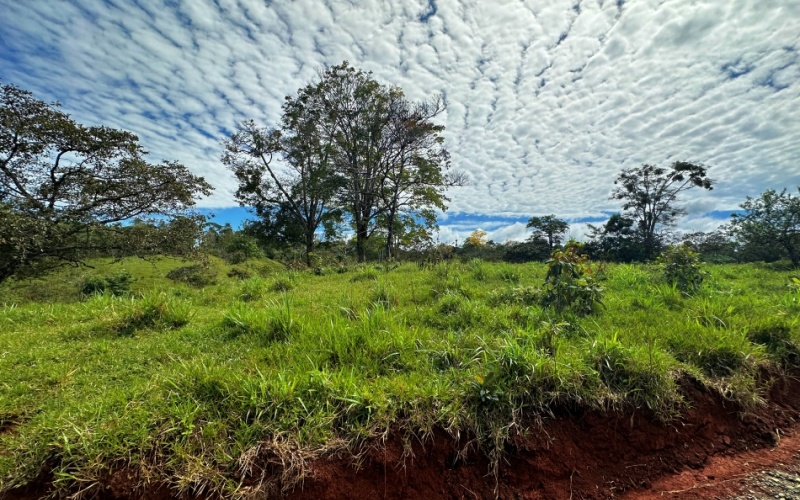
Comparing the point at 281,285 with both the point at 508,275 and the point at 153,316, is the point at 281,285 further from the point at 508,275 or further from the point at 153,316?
the point at 508,275

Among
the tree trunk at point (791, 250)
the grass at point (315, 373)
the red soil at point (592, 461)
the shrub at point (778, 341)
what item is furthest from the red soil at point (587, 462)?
the tree trunk at point (791, 250)

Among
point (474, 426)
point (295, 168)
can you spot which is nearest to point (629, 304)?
point (474, 426)

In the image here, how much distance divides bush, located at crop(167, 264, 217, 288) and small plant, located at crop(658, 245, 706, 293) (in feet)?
52.1

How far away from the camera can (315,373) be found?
2646 millimetres

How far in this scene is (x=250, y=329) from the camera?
3.75 metres

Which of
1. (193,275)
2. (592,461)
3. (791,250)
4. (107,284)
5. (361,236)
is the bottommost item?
(592,461)

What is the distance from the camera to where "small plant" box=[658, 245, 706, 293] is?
5917mm

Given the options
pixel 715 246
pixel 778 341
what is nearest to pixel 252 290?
pixel 778 341

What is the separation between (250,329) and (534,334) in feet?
10.5

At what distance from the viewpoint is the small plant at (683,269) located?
5.92 metres

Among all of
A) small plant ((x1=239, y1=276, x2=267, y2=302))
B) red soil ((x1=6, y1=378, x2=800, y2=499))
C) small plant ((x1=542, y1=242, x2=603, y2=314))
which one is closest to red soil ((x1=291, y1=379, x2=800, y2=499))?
red soil ((x1=6, y1=378, x2=800, y2=499))

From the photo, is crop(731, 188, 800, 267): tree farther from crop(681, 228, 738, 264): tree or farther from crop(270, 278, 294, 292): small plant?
crop(270, 278, 294, 292): small plant

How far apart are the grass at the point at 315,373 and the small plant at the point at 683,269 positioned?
844mm

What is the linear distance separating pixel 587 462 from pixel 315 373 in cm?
224
